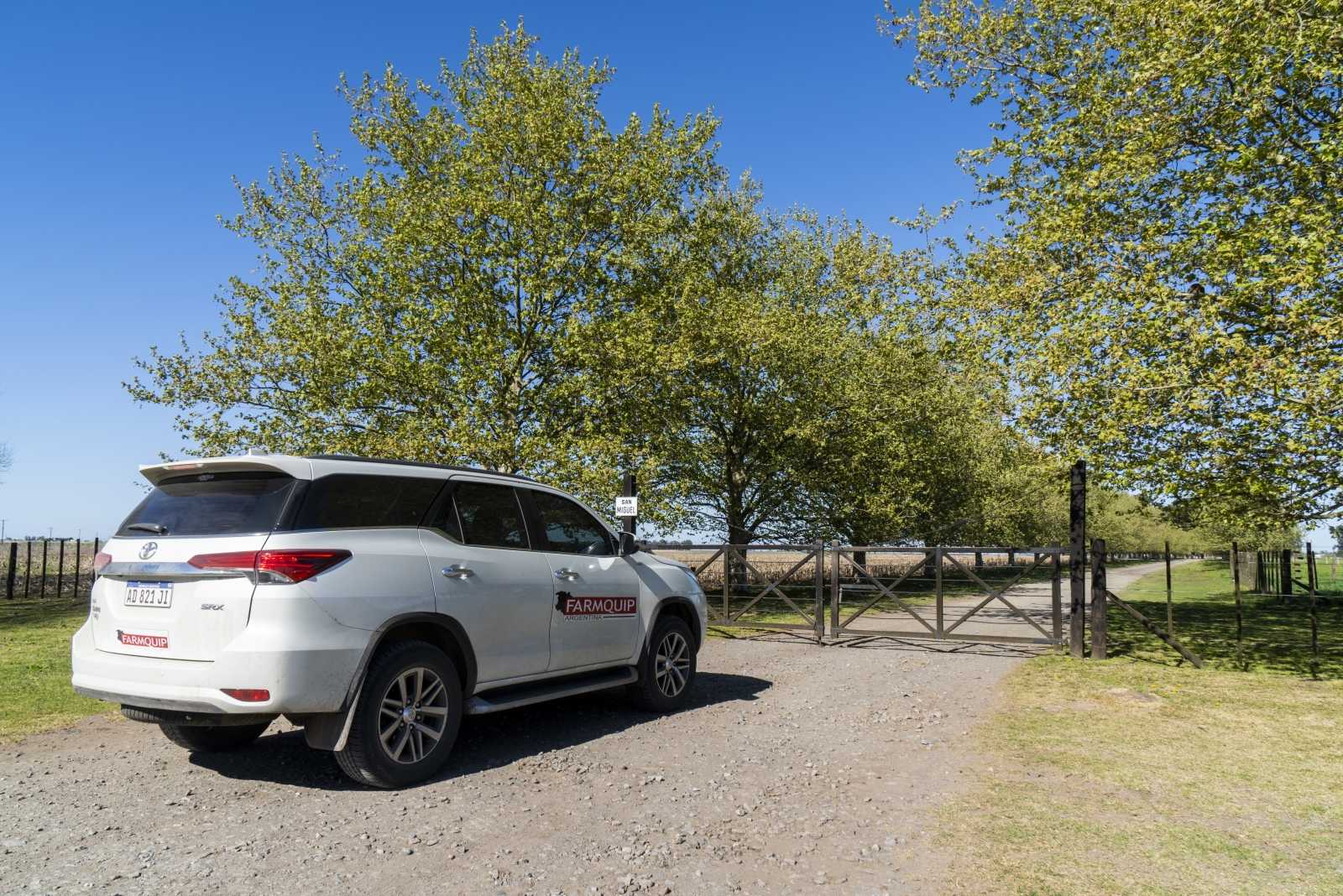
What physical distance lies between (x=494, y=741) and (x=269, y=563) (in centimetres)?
273

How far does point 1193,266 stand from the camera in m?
13.1

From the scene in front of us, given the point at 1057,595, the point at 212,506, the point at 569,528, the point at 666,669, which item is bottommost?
the point at 666,669

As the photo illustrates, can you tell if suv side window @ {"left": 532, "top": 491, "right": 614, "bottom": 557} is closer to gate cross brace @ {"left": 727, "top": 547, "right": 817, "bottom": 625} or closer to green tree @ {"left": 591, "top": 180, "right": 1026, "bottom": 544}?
gate cross brace @ {"left": 727, "top": 547, "right": 817, "bottom": 625}

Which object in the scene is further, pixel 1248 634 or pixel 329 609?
pixel 1248 634

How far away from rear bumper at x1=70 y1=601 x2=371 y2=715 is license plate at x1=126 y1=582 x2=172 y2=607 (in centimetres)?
34

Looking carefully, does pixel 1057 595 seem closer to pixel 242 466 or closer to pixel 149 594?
pixel 242 466

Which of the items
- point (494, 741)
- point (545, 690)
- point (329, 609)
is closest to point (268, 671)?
point (329, 609)

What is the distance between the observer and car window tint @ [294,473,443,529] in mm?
5262

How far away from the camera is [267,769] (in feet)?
19.3

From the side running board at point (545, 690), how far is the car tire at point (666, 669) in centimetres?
18

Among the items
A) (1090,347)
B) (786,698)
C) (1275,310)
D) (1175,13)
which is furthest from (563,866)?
(1175,13)

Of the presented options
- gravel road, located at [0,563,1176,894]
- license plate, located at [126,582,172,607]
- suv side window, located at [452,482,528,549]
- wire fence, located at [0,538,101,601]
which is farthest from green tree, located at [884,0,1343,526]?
wire fence, located at [0,538,101,601]

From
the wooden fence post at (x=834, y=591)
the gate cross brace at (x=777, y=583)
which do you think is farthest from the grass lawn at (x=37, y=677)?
the wooden fence post at (x=834, y=591)

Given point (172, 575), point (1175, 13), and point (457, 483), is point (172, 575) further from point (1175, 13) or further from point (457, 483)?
point (1175, 13)
